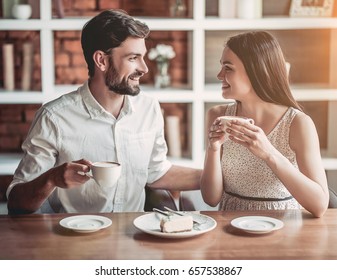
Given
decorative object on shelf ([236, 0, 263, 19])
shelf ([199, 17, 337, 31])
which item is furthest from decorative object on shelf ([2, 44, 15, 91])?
decorative object on shelf ([236, 0, 263, 19])

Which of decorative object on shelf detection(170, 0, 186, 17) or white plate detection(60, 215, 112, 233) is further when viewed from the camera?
decorative object on shelf detection(170, 0, 186, 17)

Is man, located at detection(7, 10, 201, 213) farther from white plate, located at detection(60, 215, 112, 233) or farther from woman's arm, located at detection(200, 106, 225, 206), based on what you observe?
white plate, located at detection(60, 215, 112, 233)

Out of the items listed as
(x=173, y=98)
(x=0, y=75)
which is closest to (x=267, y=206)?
(x=173, y=98)

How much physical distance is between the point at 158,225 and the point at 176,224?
67mm

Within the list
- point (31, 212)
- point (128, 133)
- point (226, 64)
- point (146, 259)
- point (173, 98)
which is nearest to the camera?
point (146, 259)

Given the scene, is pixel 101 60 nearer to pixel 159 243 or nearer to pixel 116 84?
pixel 116 84

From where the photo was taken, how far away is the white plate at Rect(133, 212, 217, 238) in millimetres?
1201

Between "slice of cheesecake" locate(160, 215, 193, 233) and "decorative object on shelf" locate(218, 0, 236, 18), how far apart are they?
1188 millimetres

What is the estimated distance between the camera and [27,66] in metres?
2.25

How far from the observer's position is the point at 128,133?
5.57 ft

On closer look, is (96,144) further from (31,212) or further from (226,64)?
(226,64)

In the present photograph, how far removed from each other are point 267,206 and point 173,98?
2.69ft

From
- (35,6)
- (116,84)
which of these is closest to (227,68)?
(116,84)
